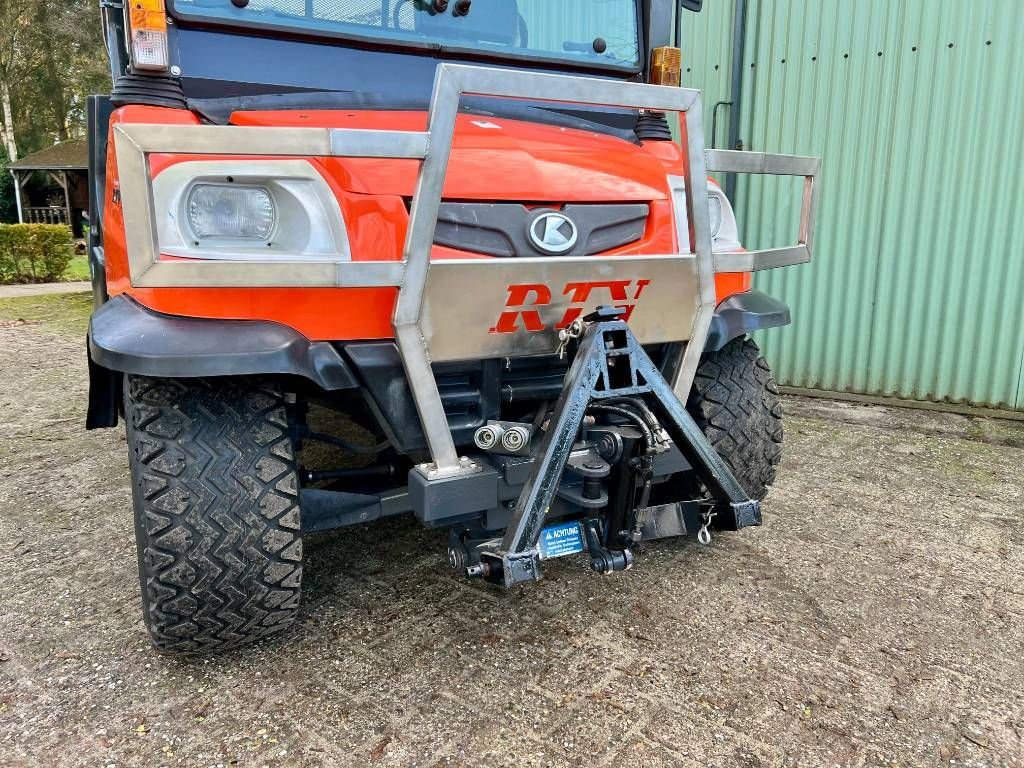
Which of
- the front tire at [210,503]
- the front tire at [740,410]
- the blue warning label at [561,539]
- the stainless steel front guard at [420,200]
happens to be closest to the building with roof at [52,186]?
the front tire at [210,503]

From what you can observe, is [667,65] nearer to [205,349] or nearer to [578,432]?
[578,432]

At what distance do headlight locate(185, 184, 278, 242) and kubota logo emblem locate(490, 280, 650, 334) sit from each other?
2.14 feet

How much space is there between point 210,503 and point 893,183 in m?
4.82

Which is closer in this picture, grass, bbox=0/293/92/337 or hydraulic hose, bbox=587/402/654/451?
hydraulic hose, bbox=587/402/654/451

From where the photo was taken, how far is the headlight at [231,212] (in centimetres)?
195

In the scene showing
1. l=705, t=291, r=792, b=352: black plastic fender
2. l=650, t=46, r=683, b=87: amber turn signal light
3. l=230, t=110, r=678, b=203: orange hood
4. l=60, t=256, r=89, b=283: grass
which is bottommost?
l=60, t=256, r=89, b=283: grass

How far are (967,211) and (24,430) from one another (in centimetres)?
611

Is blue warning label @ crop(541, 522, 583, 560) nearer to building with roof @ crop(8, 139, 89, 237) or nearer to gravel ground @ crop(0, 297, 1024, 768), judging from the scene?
gravel ground @ crop(0, 297, 1024, 768)

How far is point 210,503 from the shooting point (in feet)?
6.73

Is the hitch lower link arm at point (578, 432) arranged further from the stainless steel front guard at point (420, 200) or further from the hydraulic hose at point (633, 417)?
the stainless steel front guard at point (420, 200)

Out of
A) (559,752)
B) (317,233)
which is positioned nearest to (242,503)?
(317,233)

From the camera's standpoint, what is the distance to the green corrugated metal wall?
485 cm

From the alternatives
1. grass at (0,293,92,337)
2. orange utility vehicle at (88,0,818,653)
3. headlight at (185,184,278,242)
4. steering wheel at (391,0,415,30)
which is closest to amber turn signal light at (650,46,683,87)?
orange utility vehicle at (88,0,818,653)

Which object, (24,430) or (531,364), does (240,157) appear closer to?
(531,364)
